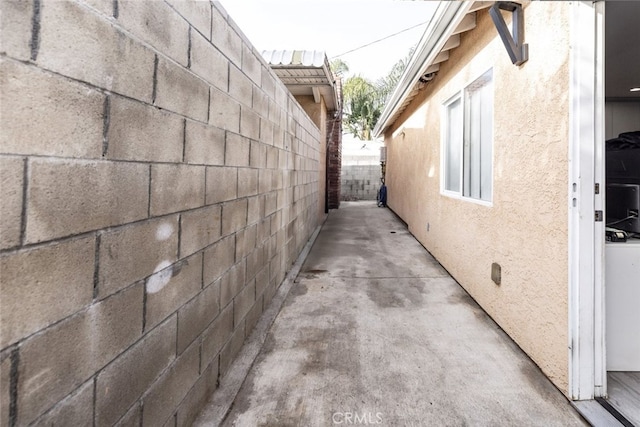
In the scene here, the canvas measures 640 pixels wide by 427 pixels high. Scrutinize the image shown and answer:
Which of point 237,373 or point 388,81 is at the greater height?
point 388,81

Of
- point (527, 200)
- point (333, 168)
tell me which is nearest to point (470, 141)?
point (527, 200)

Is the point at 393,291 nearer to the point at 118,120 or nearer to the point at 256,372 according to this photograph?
the point at 256,372

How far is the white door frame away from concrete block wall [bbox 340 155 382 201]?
1312 centimetres

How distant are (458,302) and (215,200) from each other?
8.40 feet

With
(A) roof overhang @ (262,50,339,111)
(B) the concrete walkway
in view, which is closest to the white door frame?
(B) the concrete walkway

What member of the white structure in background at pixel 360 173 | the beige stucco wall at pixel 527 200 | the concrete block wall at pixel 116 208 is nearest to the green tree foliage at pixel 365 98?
the white structure in background at pixel 360 173

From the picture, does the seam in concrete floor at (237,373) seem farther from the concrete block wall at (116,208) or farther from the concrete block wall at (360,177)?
the concrete block wall at (360,177)

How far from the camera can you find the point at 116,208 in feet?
3.46

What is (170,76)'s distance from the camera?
135cm

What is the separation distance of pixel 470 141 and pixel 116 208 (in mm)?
3564

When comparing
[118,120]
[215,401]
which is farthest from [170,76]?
[215,401]

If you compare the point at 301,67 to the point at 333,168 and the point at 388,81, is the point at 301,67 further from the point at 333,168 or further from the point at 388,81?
the point at 388,81

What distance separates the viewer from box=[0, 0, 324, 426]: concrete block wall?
2.51 feet

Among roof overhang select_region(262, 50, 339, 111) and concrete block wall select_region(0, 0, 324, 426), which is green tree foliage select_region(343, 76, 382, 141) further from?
concrete block wall select_region(0, 0, 324, 426)
